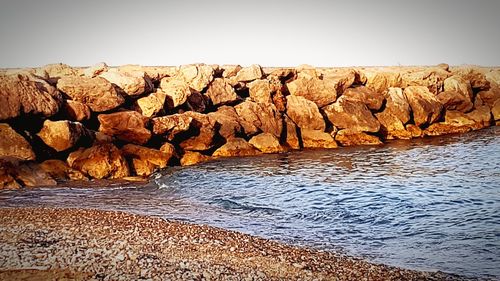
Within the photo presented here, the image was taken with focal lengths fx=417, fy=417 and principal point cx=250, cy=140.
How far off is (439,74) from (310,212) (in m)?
41.8

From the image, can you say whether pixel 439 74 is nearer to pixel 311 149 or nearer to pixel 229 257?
pixel 311 149

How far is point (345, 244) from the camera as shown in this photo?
14.1 metres

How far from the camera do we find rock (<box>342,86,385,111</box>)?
42.6 m

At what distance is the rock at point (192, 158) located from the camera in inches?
1216

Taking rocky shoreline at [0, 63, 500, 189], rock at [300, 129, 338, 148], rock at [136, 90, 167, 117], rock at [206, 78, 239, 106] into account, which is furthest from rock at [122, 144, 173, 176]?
rock at [300, 129, 338, 148]

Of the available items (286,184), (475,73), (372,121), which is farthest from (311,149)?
(475,73)

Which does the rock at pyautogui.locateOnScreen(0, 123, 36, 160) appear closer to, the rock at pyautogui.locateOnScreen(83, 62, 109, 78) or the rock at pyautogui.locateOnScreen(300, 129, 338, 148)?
the rock at pyautogui.locateOnScreen(83, 62, 109, 78)

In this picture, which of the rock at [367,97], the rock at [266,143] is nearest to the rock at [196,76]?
the rock at [266,143]

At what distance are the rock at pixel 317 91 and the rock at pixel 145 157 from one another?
703 inches

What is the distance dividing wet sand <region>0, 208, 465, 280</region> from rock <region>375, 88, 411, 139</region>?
3266 centimetres

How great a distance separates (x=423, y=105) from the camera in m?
44.0

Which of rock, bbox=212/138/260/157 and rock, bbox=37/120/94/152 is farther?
rock, bbox=212/138/260/157

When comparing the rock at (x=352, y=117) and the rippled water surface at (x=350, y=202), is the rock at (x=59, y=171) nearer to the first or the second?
the rippled water surface at (x=350, y=202)

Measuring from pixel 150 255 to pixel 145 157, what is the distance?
1777cm
